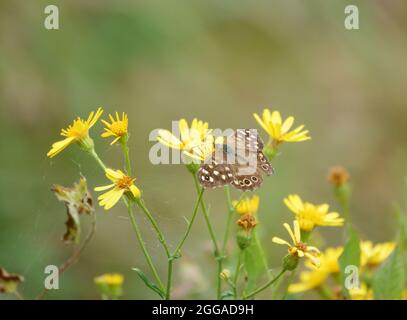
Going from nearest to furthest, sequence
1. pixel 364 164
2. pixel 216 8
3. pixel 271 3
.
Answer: pixel 216 8 → pixel 271 3 → pixel 364 164

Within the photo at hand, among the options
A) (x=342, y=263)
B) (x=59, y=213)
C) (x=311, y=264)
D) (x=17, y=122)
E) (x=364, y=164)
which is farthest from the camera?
(x=364, y=164)

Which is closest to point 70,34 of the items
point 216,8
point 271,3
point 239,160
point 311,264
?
point 216,8

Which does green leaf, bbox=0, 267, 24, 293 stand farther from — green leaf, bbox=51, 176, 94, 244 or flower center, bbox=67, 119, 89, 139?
flower center, bbox=67, 119, 89, 139

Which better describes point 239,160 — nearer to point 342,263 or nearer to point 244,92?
point 342,263

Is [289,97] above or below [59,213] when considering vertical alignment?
above

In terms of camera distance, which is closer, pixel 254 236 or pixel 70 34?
pixel 254 236


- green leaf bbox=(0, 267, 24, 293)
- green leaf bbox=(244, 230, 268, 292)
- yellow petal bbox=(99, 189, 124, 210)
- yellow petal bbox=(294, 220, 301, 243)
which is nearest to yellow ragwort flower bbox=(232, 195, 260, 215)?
green leaf bbox=(244, 230, 268, 292)

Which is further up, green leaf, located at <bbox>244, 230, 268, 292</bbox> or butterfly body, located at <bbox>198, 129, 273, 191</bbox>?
butterfly body, located at <bbox>198, 129, 273, 191</bbox>
